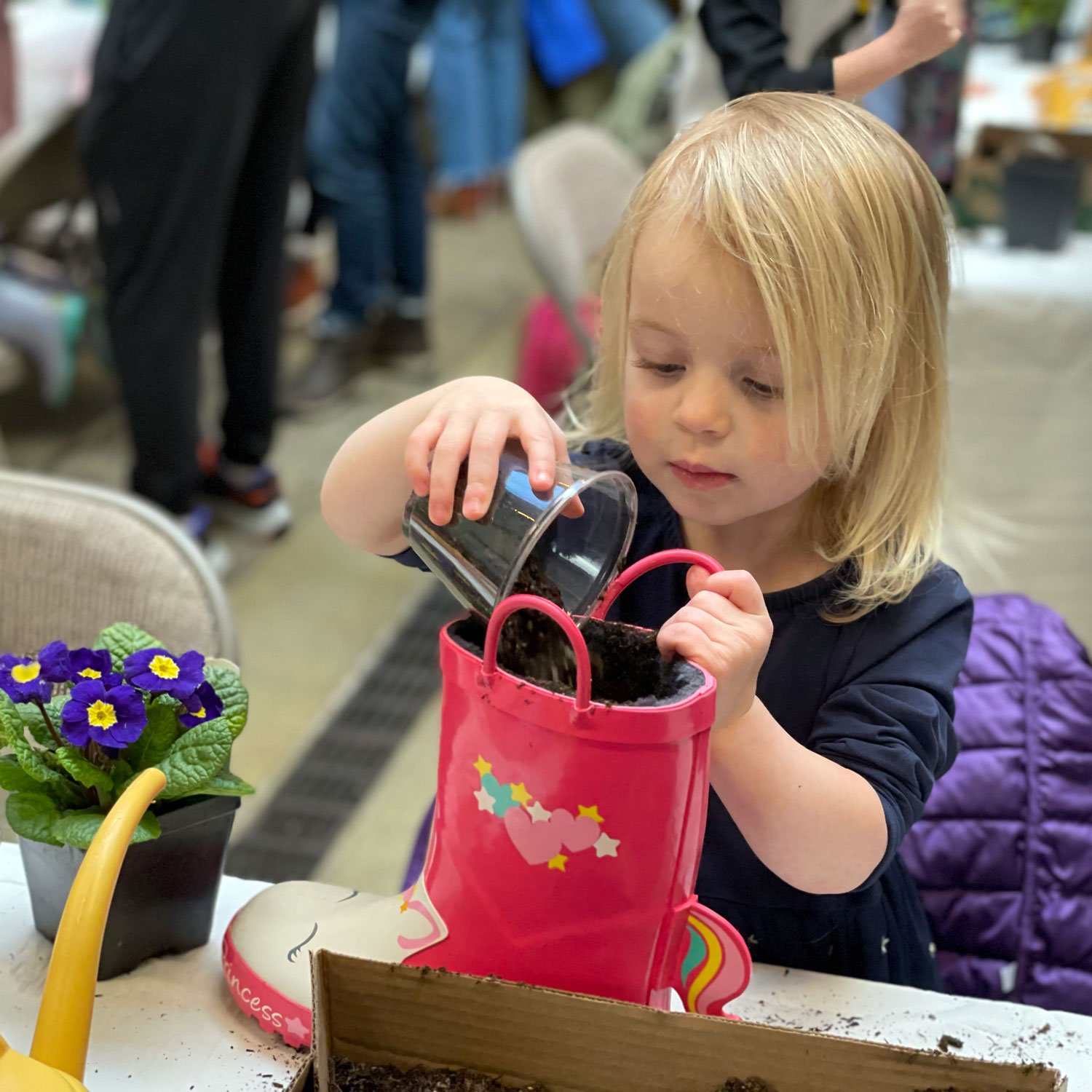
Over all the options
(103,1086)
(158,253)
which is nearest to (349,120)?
(158,253)

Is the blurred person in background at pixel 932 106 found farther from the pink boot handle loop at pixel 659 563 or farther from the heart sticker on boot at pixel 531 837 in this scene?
the heart sticker on boot at pixel 531 837

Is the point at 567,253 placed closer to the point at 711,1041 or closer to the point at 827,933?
the point at 827,933

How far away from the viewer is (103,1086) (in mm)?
685

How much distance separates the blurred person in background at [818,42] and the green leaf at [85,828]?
0.65 meters

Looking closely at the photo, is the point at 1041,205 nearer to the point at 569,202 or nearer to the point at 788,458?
the point at 569,202

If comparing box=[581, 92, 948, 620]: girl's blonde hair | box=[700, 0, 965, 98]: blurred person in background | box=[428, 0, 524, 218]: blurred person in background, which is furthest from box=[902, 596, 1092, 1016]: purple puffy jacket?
box=[428, 0, 524, 218]: blurred person in background

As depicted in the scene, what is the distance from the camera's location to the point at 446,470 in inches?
28.2

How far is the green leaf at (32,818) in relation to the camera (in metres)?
0.72

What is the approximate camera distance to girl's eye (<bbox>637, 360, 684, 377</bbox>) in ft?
2.54

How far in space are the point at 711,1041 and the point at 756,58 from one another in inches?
37.7

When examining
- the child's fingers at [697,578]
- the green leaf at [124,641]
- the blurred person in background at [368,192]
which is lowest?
the blurred person in background at [368,192]

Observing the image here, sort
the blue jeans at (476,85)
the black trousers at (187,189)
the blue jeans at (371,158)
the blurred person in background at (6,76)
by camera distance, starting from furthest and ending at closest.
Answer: the blue jeans at (476,85)
the blue jeans at (371,158)
the blurred person in background at (6,76)
the black trousers at (187,189)

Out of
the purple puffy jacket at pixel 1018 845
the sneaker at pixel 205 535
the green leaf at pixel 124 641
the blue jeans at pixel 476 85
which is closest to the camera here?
the green leaf at pixel 124 641

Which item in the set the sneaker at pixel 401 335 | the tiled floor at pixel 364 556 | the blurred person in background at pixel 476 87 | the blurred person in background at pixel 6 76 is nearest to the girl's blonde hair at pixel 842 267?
the tiled floor at pixel 364 556
